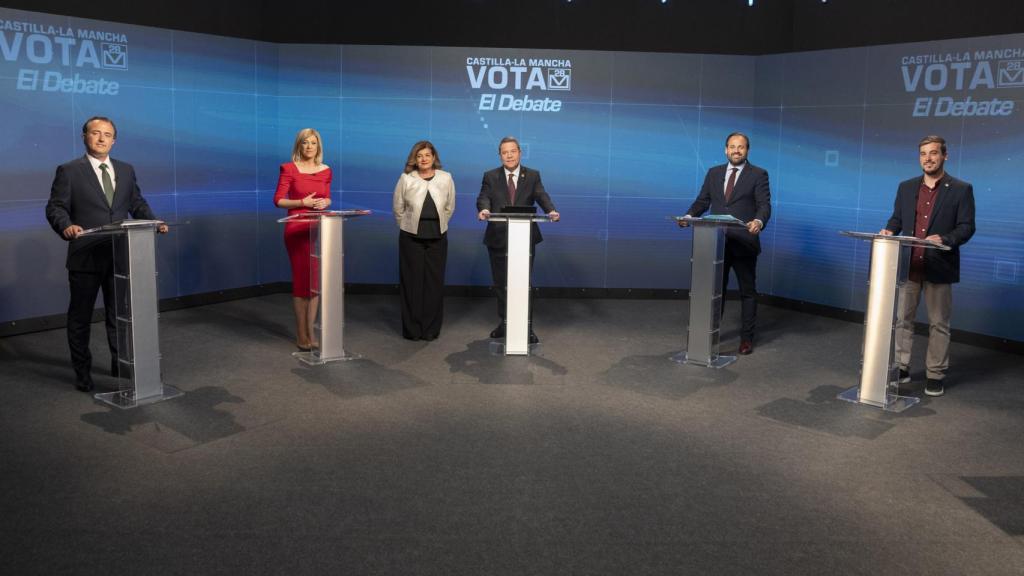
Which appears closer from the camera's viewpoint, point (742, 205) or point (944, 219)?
point (944, 219)

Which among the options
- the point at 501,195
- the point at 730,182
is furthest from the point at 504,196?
the point at 730,182

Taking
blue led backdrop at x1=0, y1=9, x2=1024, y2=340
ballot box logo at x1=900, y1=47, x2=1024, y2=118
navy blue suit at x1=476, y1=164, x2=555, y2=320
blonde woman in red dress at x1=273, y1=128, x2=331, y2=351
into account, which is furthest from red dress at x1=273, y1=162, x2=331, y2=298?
ballot box logo at x1=900, y1=47, x2=1024, y2=118

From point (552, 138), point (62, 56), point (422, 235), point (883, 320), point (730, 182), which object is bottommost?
point (883, 320)

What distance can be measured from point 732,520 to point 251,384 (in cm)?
353

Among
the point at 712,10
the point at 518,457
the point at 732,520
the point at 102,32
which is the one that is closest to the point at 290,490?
the point at 518,457

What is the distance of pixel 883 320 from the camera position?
579cm

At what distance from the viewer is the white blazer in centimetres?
749

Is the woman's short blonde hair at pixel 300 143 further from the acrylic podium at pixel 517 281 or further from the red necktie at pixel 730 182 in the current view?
the red necktie at pixel 730 182

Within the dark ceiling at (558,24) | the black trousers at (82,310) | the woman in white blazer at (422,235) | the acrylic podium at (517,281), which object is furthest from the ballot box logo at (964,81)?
the black trousers at (82,310)

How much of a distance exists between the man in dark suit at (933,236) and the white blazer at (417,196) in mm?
3394

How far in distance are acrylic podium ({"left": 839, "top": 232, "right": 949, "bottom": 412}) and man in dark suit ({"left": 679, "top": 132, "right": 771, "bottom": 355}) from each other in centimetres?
138

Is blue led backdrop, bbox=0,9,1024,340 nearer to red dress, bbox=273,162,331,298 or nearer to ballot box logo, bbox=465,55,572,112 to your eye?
ballot box logo, bbox=465,55,572,112

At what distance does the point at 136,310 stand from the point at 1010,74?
6816mm

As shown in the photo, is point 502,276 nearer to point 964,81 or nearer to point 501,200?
point 501,200
